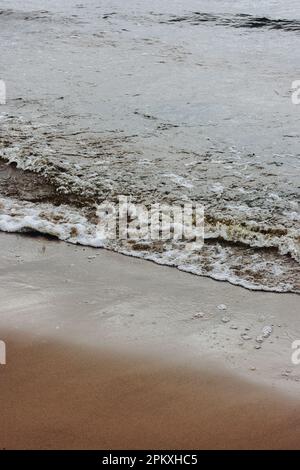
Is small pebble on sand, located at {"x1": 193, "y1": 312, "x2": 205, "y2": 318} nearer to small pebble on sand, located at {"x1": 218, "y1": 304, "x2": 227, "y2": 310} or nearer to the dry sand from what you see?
the dry sand

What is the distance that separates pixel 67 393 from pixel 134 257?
1634 millimetres

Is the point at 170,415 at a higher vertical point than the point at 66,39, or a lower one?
lower

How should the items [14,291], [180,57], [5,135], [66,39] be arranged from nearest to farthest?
[14,291] → [5,135] → [180,57] → [66,39]

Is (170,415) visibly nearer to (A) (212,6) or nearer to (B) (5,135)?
(B) (5,135)

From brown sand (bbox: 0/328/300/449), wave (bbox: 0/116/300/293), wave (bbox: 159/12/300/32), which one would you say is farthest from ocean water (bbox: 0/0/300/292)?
brown sand (bbox: 0/328/300/449)

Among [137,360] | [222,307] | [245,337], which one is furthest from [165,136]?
[137,360]

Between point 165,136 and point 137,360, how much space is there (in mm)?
4055

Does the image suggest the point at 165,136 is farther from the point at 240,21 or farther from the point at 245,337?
the point at 240,21

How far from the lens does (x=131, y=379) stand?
2799 millimetres

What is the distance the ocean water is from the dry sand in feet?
1.45

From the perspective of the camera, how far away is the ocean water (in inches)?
172

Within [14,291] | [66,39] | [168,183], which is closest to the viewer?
[14,291]

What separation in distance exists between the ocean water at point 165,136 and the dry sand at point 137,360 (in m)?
0.44
